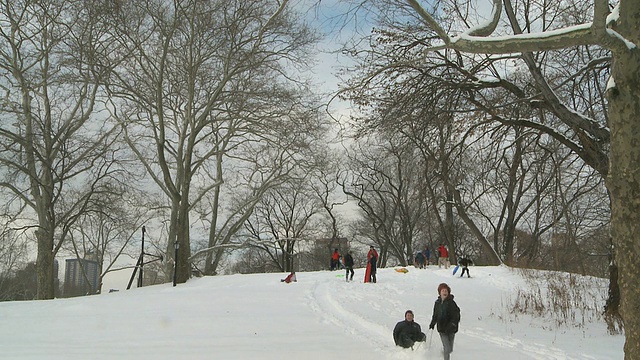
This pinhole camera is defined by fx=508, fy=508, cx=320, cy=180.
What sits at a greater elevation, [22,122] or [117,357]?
[22,122]

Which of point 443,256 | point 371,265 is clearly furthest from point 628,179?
point 443,256

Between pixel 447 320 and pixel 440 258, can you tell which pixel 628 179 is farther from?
pixel 440 258

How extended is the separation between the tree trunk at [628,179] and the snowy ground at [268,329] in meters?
3.06

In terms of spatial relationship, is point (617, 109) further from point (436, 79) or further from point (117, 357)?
point (117, 357)

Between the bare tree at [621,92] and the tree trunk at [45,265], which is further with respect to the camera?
the tree trunk at [45,265]

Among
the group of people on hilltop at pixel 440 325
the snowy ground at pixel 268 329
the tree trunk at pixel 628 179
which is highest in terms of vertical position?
the tree trunk at pixel 628 179

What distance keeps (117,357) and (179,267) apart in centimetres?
1299

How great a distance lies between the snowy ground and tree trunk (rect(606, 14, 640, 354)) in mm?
3063

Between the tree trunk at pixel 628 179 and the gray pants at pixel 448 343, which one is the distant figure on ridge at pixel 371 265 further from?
the tree trunk at pixel 628 179

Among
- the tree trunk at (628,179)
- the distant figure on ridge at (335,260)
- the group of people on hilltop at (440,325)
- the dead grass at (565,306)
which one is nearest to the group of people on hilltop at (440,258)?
the distant figure on ridge at (335,260)

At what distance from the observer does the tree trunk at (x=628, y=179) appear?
4.99m

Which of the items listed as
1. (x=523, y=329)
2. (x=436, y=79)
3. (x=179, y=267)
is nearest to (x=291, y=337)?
(x=523, y=329)

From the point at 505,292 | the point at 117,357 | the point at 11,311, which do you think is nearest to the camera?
the point at 117,357

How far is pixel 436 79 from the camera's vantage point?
33.3ft
